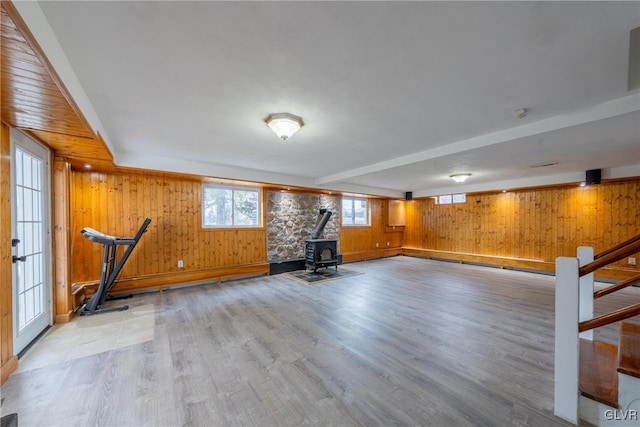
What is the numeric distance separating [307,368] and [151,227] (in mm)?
4268

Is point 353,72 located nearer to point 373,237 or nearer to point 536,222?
point 536,222

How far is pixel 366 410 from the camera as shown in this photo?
5.85ft

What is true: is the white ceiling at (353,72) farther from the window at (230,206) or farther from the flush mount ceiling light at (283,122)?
the window at (230,206)

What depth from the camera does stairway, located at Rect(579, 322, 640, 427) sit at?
147 centimetres

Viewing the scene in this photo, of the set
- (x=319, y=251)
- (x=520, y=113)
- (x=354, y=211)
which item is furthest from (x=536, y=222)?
(x=319, y=251)

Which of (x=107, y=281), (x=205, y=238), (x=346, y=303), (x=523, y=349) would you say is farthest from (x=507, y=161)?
(x=107, y=281)

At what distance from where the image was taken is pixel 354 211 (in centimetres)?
862

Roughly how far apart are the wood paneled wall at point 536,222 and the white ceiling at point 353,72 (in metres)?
2.51

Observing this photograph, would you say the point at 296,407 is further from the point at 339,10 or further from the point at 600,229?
the point at 600,229

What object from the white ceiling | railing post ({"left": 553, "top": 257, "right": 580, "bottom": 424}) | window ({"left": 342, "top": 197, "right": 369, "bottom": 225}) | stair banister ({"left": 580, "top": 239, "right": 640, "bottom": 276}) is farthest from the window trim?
stair banister ({"left": 580, "top": 239, "right": 640, "bottom": 276})

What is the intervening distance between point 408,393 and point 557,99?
3.03 m

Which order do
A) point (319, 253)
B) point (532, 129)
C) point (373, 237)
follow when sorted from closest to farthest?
point (532, 129) < point (319, 253) < point (373, 237)

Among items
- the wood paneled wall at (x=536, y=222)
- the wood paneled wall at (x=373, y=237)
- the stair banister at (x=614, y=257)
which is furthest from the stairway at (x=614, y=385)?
the wood paneled wall at (x=373, y=237)

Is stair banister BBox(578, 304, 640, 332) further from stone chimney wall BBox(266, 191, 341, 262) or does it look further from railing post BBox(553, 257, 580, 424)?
stone chimney wall BBox(266, 191, 341, 262)
